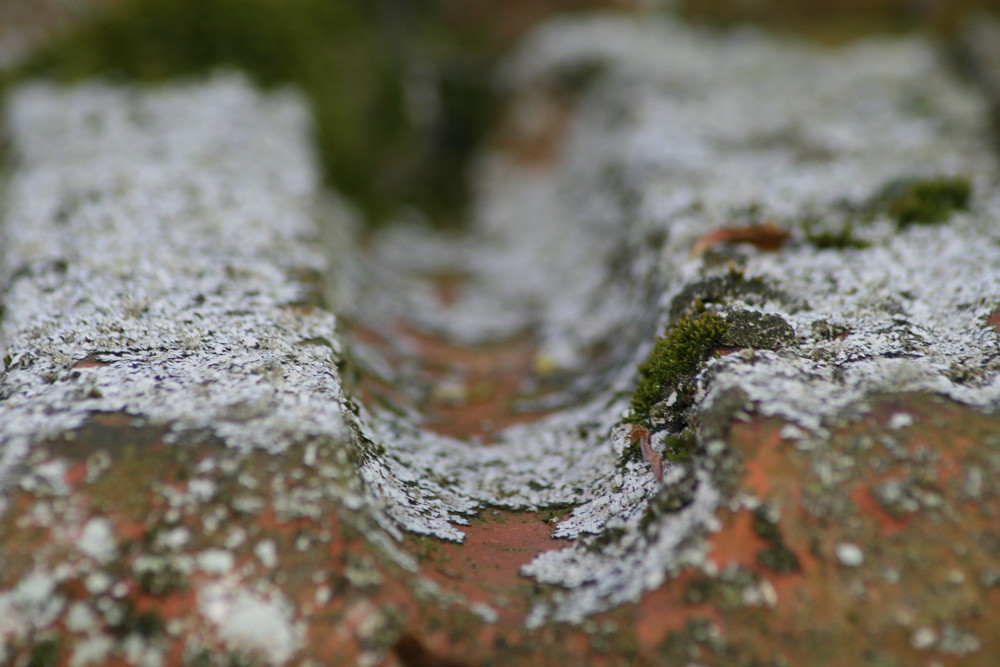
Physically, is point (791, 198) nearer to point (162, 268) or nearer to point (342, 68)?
point (162, 268)

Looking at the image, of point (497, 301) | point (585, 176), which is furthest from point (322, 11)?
point (497, 301)

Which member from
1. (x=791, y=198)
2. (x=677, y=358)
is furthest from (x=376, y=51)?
(x=677, y=358)

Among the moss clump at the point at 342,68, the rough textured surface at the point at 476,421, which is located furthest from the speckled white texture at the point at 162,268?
the moss clump at the point at 342,68

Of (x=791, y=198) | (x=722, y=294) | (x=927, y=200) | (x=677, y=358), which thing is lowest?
(x=677, y=358)

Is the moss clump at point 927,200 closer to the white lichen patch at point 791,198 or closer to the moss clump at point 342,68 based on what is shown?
the white lichen patch at point 791,198

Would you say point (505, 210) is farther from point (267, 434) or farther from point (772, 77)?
point (267, 434)

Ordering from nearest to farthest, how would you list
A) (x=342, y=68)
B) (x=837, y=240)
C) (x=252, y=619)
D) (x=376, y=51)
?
(x=252, y=619) < (x=837, y=240) < (x=342, y=68) < (x=376, y=51)
